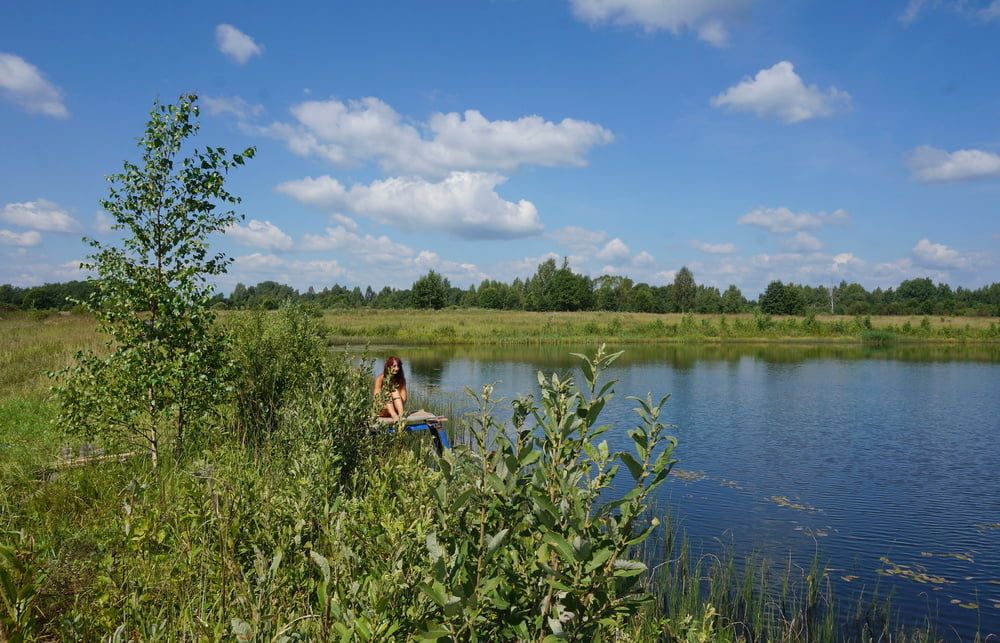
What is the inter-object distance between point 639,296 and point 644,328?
39.2 m

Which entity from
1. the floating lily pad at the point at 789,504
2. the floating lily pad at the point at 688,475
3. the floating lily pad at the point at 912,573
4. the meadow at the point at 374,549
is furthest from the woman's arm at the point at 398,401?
the floating lily pad at the point at 912,573

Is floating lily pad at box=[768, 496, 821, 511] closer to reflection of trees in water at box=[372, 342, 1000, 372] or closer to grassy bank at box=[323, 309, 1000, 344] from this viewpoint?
reflection of trees in water at box=[372, 342, 1000, 372]

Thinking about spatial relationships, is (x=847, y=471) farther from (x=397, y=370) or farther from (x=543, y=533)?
(x=543, y=533)

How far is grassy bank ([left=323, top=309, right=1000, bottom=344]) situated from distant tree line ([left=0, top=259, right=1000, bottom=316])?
23.8ft

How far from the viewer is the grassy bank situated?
1973 inches

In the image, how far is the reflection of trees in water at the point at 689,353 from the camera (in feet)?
116

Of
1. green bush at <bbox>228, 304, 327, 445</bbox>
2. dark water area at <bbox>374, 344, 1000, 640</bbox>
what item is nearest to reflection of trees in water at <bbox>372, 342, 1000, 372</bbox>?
dark water area at <bbox>374, 344, 1000, 640</bbox>

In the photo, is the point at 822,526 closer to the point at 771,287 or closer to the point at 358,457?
the point at 358,457

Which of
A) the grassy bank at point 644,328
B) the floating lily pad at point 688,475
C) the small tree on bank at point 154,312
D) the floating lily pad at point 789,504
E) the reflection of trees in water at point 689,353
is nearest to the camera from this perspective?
the small tree on bank at point 154,312

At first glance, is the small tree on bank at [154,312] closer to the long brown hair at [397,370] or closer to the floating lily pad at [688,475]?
the long brown hair at [397,370]

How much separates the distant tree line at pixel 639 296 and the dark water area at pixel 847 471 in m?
41.0

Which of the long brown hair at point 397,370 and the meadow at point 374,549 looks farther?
the long brown hair at point 397,370

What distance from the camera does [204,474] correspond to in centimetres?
283

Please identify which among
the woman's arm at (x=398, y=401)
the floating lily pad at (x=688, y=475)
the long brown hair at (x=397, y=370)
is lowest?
the floating lily pad at (x=688, y=475)
